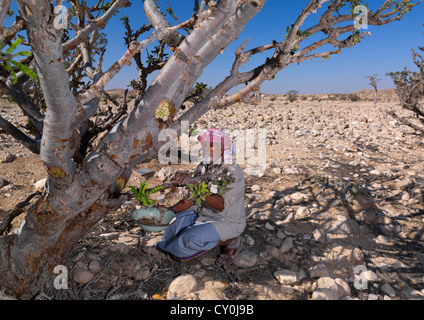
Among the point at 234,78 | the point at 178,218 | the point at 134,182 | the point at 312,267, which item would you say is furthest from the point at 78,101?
the point at 134,182

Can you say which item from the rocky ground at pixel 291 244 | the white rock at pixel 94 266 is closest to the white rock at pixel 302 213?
the rocky ground at pixel 291 244

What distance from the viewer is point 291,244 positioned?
10.6ft

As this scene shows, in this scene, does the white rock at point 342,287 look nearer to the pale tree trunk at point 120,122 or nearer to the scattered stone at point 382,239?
the scattered stone at point 382,239

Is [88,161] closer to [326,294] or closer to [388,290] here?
[326,294]

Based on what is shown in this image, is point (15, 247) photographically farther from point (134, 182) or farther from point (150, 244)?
point (134, 182)

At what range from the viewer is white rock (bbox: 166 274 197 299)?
2.45 metres

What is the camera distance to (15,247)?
222 cm

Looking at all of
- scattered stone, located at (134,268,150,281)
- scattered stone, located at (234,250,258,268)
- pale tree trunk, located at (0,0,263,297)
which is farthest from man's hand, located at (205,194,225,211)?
scattered stone, located at (134,268,150,281)

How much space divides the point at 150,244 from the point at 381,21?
11.3 ft

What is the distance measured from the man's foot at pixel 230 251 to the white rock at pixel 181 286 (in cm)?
42

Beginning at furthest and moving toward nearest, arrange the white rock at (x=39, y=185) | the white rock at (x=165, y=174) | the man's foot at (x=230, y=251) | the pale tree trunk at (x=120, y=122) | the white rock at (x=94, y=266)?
the white rock at (x=165, y=174)
the white rock at (x=39, y=185)
the man's foot at (x=230, y=251)
the white rock at (x=94, y=266)
the pale tree trunk at (x=120, y=122)

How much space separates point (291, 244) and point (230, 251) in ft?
2.72

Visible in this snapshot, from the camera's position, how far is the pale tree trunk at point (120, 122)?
75.0 inches

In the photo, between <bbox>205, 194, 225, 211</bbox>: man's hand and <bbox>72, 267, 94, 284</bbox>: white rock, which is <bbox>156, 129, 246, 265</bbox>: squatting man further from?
<bbox>72, 267, 94, 284</bbox>: white rock
